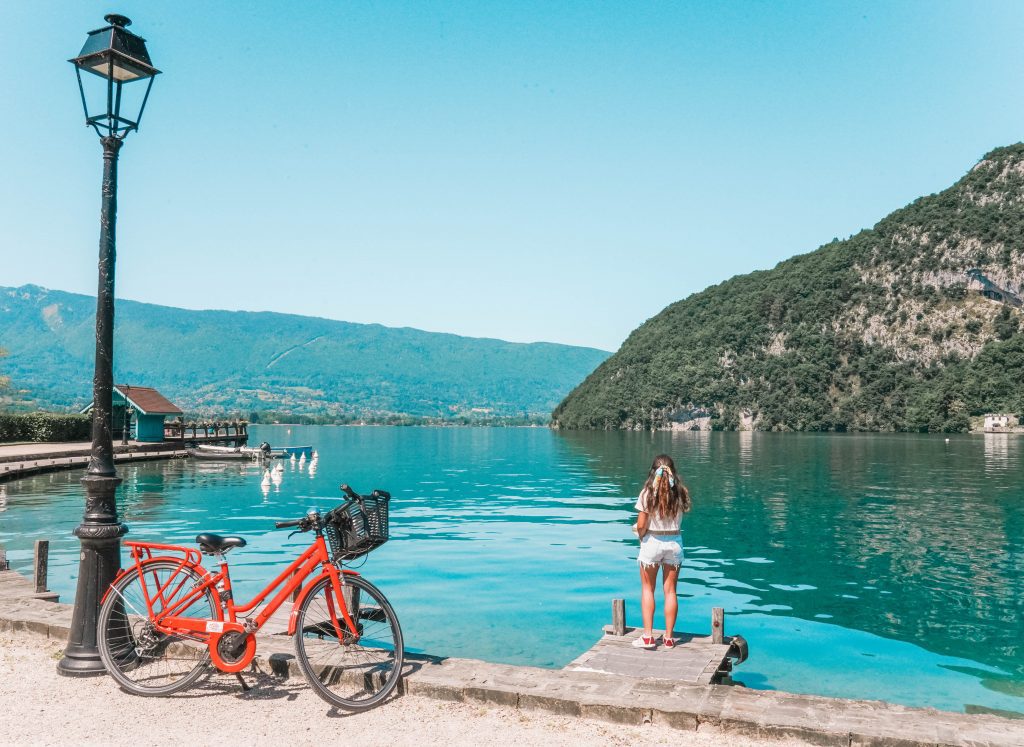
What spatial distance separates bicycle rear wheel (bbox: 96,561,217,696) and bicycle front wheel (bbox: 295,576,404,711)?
103 centimetres

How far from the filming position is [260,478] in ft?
187

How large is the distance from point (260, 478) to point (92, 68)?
165 ft

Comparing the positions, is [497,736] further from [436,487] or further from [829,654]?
[436,487]

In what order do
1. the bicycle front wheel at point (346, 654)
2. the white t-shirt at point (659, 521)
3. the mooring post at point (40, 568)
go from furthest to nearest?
the mooring post at point (40, 568) < the white t-shirt at point (659, 521) < the bicycle front wheel at point (346, 654)

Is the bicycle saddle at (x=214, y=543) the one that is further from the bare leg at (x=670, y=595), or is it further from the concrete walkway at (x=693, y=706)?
the bare leg at (x=670, y=595)

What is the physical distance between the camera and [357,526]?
786cm

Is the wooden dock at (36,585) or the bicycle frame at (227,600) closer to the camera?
the bicycle frame at (227,600)

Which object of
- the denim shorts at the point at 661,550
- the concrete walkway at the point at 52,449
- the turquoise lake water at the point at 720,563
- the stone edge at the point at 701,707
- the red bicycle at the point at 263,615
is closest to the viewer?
the stone edge at the point at 701,707

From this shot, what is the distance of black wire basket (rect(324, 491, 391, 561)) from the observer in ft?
25.6

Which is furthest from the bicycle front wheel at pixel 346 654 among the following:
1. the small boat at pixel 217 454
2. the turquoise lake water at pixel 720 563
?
the small boat at pixel 217 454

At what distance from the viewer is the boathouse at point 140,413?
232ft

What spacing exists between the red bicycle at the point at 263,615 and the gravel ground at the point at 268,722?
0.72 ft

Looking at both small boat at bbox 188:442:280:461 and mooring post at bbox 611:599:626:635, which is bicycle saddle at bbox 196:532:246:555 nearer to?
mooring post at bbox 611:599:626:635

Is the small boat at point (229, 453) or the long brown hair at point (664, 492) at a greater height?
the long brown hair at point (664, 492)
